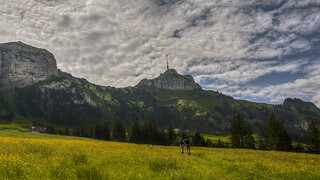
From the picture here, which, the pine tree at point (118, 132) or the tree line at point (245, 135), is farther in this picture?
the pine tree at point (118, 132)

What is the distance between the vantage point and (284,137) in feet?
199

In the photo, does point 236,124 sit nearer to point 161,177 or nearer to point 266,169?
point 266,169

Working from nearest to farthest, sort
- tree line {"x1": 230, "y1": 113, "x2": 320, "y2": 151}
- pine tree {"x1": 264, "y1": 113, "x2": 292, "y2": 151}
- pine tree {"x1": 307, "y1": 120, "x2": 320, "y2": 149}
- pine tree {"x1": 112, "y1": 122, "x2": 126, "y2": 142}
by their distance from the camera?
pine tree {"x1": 307, "y1": 120, "x2": 320, "y2": 149} → tree line {"x1": 230, "y1": 113, "x2": 320, "y2": 151} → pine tree {"x1": 264, "y1": 113, "x2": 292, "y2": 151} → pine tree {"x1": 112, "y1": 122, "x2": 126, "y2": 142}

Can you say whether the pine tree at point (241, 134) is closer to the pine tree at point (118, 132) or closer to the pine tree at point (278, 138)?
the pine tree at point (278, 138)

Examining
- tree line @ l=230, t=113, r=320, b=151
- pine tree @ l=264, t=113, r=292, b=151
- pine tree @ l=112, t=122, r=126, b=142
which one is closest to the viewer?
tree line @ l=230, t=113, r=320, b=151

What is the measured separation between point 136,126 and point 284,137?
228 ft

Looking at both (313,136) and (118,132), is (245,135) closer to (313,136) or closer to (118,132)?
(313,136)

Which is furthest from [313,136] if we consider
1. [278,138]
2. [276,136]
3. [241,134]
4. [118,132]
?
[118,132]

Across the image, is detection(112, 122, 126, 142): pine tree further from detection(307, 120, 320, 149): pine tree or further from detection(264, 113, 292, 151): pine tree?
detection(307, 120, 320, 149): pine tree

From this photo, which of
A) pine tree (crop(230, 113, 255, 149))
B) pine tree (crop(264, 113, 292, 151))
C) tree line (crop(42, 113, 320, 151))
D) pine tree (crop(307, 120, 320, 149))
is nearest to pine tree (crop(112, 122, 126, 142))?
tree line (crop(42, 113, 320, 151))

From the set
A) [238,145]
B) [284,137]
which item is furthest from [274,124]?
[238,145]

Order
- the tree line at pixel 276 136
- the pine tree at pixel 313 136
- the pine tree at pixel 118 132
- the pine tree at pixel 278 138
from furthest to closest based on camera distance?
the pine tree at pixel 118 132, the pine tree at pixel 278 138, the tree line at pixel 276 136, the pine tree at pixel 313 136

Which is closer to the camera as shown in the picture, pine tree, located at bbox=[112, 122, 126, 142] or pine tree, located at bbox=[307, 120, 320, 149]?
pine tree, located at bbox=[307, 120, 320, 149]

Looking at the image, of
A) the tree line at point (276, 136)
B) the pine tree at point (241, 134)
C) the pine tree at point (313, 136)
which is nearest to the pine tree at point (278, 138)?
the tree line at point (276, 136)
